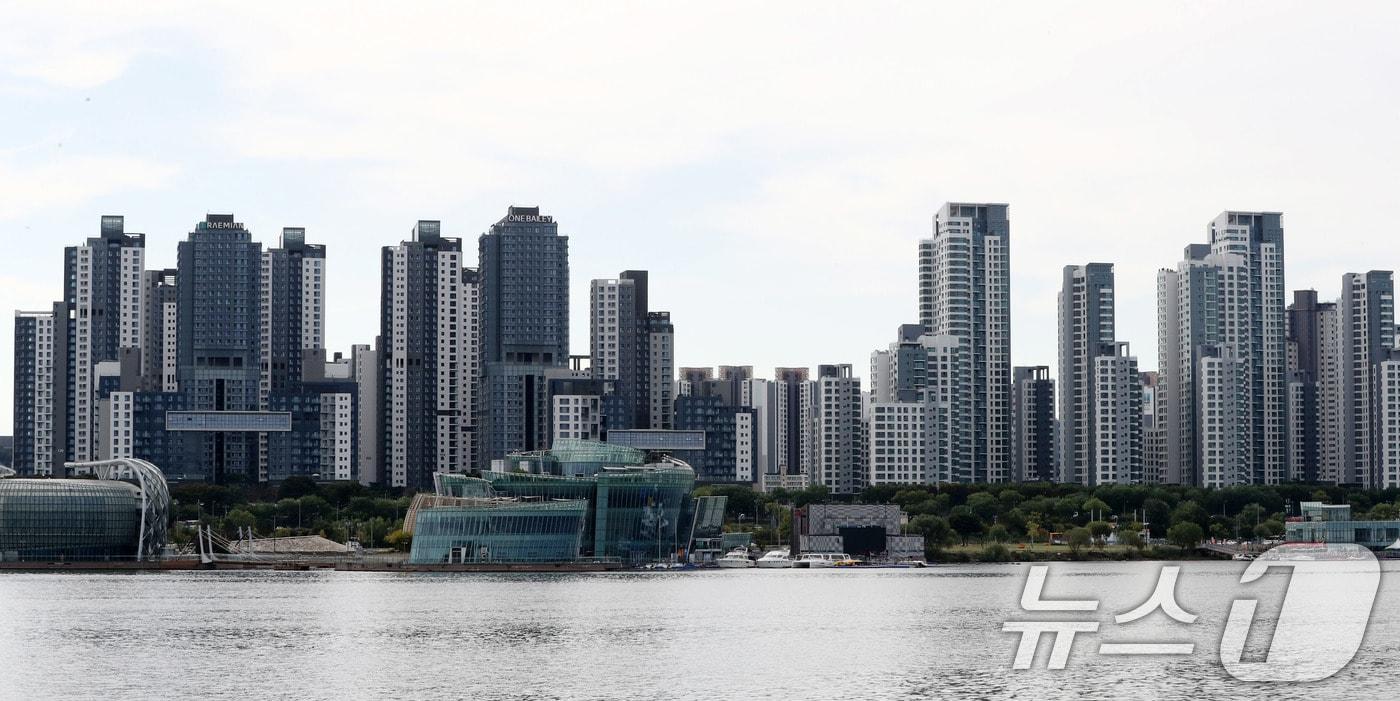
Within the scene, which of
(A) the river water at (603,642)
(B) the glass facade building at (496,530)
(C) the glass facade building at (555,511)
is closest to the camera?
(A) the river water at (603,642)

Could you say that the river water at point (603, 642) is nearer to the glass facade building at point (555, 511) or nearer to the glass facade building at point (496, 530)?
the glass facade building at point (496, 530)

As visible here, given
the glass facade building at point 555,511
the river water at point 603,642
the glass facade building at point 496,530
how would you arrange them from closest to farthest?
1. the river water at point 603,642
2. the glass facade building at point 496,530
3. the glass facade building at point 555,511

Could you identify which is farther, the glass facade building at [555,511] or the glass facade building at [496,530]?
the glass facade building at [555,511]

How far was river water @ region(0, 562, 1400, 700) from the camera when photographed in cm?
7938

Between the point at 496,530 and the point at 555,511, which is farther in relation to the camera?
the point at 555,511

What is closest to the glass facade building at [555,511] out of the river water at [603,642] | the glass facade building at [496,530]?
the glass facade building at [496,530]

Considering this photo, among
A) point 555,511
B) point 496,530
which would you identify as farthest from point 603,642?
point 496,530

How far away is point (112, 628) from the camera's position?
364 feet

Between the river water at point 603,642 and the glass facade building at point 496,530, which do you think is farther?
the glass facade building at point 496,530

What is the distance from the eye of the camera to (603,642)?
100m

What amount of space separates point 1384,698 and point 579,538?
123462 mm

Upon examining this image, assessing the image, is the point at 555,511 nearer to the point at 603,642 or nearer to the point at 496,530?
the point at 496,530

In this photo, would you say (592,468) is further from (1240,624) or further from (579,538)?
(1240,624)

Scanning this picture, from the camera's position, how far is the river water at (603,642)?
7938cm
